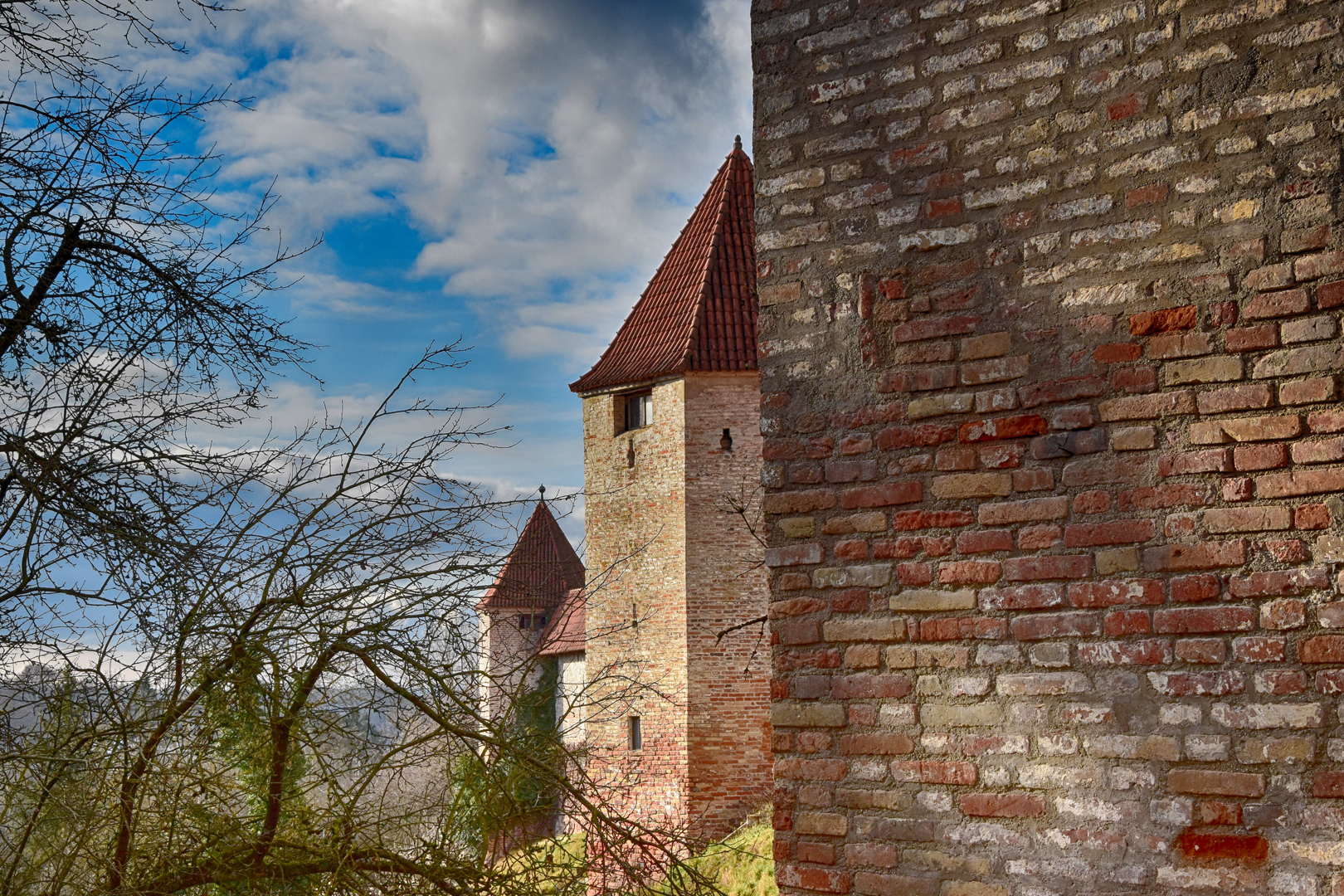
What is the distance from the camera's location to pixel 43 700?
13.5 feet

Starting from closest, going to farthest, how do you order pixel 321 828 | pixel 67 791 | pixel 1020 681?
1. pixel 1020 681
2. pixel 67 791
3. pixel 321 828

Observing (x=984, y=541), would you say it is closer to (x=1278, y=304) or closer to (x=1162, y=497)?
(x=1162, y=497)

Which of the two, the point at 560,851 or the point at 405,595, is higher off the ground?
the point at 405,595

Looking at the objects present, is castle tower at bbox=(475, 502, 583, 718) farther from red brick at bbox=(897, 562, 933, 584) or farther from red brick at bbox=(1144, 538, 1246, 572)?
red brick at bbox=(1144, 538, 1246, 572)

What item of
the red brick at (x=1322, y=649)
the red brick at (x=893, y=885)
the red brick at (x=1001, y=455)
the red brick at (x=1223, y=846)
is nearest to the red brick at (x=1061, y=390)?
the red brick at (x=1001, y=455)

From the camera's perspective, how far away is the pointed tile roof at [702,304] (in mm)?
18438

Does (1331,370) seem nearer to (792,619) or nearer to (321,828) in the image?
(792,619)

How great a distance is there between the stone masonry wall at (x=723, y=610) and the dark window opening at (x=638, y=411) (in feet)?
3.71

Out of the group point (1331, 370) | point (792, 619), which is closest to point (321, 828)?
point (792, 619)

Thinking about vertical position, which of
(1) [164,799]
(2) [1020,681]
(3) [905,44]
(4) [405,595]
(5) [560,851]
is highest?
(3) [905,44]

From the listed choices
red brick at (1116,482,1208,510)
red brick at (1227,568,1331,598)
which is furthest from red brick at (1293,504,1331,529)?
red brick at (1116,482,1208,510)

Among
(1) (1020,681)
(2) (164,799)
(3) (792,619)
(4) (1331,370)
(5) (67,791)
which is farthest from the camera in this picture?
(2) (164,799)

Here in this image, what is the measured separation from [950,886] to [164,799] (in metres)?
3.26

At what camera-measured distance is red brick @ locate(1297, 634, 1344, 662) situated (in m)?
2.58
